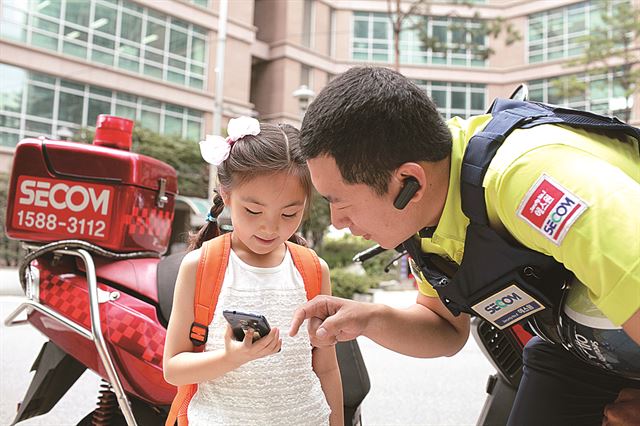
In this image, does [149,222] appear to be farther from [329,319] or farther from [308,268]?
[329,319]

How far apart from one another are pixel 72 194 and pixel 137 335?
541 mm

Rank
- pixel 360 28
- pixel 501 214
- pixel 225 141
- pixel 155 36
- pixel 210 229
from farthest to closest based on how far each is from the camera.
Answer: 1. pixel 360 28
2. pixel 155 36
3. pixel 210 229
4. pixel 225 141
5. pixel 501 214

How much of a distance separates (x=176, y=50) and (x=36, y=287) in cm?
1782

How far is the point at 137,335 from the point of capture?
188 centimetres

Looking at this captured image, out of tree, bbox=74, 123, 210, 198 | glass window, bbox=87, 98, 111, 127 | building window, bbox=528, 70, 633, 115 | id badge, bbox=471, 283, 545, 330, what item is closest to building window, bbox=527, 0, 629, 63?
building window, bbox=528, 70, 633, 115

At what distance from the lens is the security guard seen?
97 cm

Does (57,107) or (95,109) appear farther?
(95,109)

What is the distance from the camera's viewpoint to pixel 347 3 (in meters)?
23.1

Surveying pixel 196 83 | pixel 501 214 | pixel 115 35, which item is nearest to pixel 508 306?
pixel 501 214

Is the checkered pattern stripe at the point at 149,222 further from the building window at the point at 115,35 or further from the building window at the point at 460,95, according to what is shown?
the building window at the point at 460,95

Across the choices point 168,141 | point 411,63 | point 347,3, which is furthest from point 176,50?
point 411,63

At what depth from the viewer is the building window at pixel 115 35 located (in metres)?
15.6

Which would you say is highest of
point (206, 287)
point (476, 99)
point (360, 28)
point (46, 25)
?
point (360, 28)

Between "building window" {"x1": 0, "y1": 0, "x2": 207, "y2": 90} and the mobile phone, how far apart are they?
52.7ft
